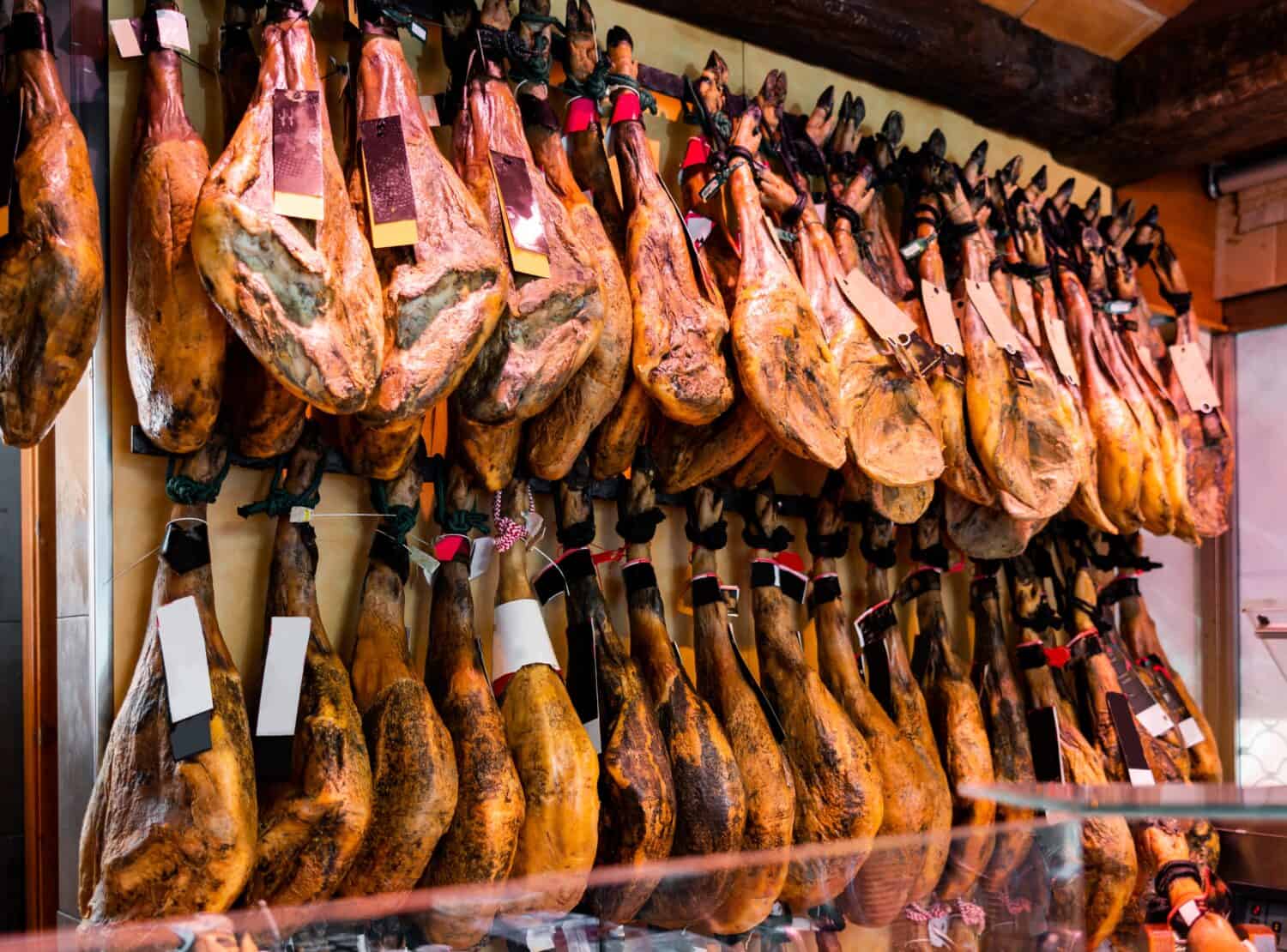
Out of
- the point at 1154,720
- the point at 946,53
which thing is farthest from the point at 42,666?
the point at 1154,720

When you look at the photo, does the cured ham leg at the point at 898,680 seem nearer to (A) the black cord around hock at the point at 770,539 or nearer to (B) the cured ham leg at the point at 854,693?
(B) the cured ham leg at the point at 854,693

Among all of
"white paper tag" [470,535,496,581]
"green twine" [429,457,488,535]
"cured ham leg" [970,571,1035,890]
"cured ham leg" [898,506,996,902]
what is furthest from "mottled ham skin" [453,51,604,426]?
"cured ham leg" [970,571,1035,890]

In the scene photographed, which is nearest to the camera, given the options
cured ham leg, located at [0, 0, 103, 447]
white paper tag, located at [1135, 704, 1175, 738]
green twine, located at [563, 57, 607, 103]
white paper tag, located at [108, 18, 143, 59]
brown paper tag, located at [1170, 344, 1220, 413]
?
cured ham leg, located at [0, 0, 103, 447]

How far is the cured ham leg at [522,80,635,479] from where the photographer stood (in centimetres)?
231

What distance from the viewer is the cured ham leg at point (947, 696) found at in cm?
296

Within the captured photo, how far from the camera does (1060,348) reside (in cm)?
329

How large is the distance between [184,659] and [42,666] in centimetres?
61

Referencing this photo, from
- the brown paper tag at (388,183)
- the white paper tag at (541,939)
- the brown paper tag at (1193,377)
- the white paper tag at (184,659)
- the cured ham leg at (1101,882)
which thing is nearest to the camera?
the white paper tag at (541,939)

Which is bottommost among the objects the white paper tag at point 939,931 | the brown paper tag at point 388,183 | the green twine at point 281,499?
the white paper tag at point 939,931

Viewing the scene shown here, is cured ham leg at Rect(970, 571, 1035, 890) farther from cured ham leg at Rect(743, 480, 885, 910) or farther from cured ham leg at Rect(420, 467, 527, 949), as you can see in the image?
cured ham leg at Rect(420, 467, 527, 949)

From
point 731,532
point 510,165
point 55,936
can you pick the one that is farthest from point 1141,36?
point 55,936

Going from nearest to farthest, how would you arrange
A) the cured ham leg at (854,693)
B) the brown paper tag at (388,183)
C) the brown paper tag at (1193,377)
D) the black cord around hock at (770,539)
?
the brown paper tag at (388,183), the cured ham leg at (854,693), the black cord around hock at (770,539), the brown paper tag at (1193,377)

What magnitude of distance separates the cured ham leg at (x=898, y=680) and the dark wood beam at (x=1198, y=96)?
1620 millimetres

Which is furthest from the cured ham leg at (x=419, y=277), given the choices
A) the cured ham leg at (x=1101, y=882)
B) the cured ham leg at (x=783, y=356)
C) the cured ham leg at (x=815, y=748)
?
the cured ham leg at (x=1101, y=882)
